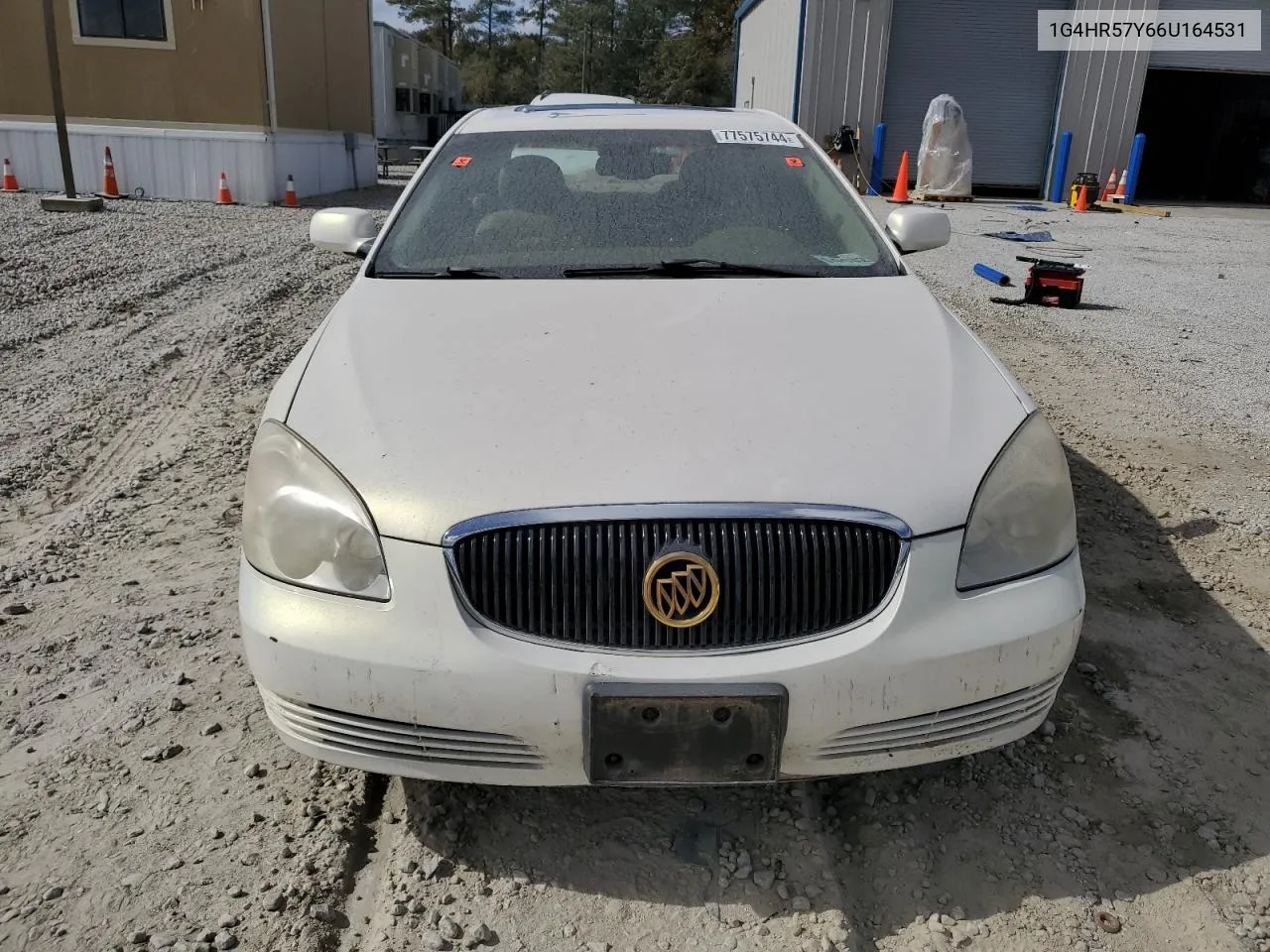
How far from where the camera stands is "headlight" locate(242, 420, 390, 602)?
193cm

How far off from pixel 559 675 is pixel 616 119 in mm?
2485

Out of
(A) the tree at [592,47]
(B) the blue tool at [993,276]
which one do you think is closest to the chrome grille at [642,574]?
(B) the blue tool at [993,276]

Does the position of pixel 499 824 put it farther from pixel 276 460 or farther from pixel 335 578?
pixel 276 460

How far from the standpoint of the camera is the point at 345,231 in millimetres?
3443

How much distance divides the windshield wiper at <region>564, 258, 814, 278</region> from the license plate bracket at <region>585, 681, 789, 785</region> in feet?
4.84

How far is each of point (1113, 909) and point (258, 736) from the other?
2.01m

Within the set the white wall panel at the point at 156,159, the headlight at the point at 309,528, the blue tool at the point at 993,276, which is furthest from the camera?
the white wall panel at the point at 156,159

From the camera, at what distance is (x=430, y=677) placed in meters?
1.86

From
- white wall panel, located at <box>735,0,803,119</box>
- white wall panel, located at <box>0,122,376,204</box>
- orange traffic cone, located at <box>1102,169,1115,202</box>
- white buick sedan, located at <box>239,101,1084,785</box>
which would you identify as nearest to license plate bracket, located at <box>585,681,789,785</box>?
white buick sedan, located at <box>239,101,1084,785</box>

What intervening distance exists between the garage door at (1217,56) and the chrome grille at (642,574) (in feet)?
74.2

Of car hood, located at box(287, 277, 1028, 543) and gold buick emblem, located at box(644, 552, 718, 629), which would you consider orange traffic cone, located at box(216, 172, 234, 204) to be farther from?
gold buick emblem, located at box(644, 552, 718, 629)

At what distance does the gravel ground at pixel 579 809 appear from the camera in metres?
1.98

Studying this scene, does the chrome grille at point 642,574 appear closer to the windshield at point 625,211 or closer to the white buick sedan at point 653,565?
the white buick sedan at point 653,565

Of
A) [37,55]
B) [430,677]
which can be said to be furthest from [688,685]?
[37,55]
